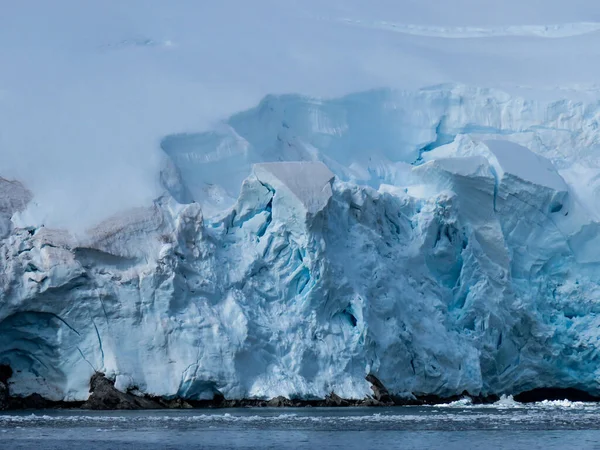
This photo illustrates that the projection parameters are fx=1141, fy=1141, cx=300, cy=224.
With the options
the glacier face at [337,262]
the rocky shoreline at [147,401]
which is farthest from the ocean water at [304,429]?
the glacier face at [337,262]

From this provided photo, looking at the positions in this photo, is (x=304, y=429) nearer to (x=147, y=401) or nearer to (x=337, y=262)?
(x=147, y=401)

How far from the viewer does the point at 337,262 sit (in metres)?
20.3

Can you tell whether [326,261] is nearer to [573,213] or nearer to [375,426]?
[375,426]

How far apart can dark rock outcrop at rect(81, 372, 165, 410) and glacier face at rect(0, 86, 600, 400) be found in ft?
0.51

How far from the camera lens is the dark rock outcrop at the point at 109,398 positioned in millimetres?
18375

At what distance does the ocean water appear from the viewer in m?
14.0

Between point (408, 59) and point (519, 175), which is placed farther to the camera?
point (408, 59)

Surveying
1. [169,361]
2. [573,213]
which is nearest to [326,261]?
[169,361]

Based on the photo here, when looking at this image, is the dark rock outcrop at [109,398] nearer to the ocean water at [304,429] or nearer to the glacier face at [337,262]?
the glacier face at [337,262]

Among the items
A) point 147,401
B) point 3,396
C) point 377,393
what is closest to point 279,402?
point 377,393

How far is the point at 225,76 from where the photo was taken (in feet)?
78.5

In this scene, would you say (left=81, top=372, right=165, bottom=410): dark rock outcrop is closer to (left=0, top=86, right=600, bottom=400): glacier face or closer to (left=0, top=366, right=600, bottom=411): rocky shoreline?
(left=0, top=366, right=600, bottom=411): rocky shoreline

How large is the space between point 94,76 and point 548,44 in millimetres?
12738

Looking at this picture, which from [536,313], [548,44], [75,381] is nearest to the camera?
[75,381]
